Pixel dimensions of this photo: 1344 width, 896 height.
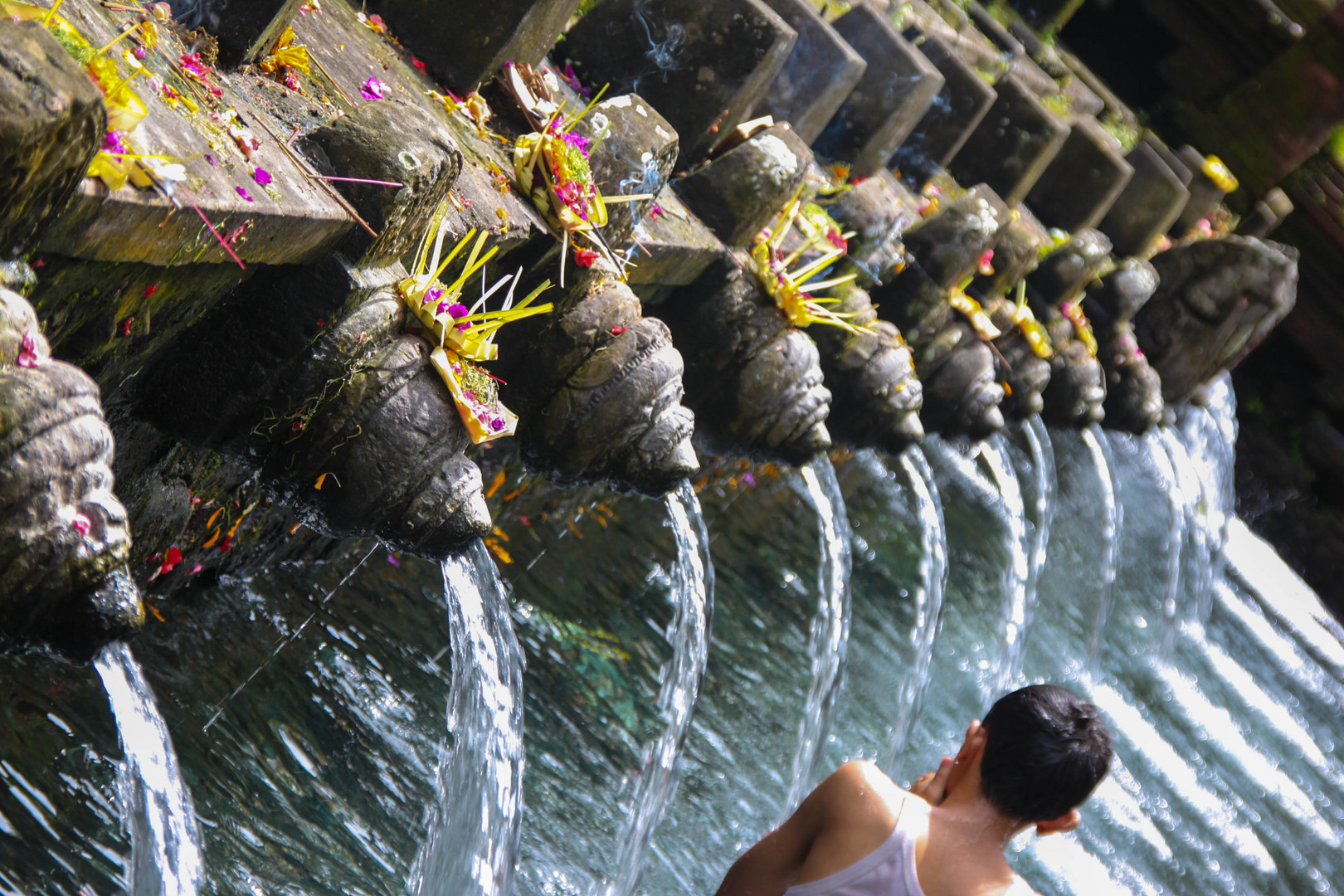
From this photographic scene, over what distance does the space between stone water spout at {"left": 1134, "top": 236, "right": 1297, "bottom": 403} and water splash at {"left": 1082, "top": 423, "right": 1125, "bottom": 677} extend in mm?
740

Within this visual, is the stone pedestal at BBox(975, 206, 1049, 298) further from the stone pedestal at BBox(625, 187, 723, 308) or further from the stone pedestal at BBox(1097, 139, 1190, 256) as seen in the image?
the stone pedestal at BBox(625, 187, 723, 308)

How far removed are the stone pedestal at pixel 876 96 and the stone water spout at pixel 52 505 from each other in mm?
4396

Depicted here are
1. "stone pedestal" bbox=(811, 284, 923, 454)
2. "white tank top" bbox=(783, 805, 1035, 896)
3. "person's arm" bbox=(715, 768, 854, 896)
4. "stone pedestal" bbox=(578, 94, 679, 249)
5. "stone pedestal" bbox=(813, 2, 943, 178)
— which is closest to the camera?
"white tank top" bbox=(783, 805, 1035, 896)

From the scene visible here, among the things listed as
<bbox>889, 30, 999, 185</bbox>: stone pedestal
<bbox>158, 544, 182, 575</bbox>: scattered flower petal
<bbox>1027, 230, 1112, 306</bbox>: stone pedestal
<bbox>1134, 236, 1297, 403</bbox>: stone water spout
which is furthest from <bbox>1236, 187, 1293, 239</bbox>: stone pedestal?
<bbox>158, 544, 182, 575</bbox>: scattered flower petal

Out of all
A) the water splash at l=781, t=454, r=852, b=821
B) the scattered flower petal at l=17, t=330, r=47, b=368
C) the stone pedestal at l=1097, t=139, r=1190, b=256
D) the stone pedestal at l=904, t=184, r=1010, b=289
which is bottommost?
the water splash at l=781, t=454, r=852, b=821

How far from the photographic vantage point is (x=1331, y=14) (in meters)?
9.09

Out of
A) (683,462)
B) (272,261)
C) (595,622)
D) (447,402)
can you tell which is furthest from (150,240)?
(595,622)

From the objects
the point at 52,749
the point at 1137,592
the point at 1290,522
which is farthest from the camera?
the point at 1290,522

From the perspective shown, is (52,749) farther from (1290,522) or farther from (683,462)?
(1290,522)

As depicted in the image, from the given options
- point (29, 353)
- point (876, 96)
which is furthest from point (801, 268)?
point (29, 353)

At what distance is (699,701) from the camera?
14.3ft

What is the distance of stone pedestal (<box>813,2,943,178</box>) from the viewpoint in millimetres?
5535

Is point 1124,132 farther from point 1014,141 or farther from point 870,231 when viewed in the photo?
point 870,231

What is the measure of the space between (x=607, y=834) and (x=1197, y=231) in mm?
7517
